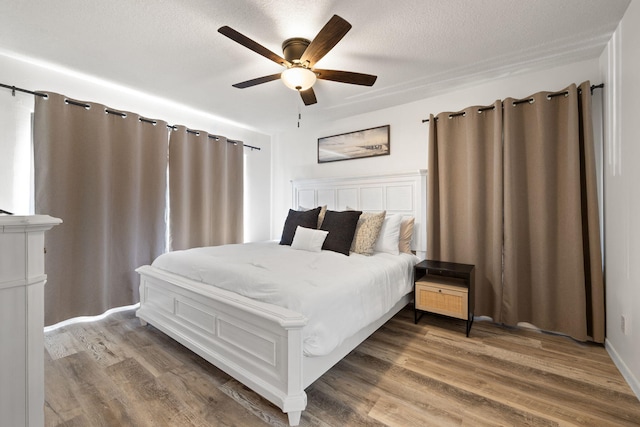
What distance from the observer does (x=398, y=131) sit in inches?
134

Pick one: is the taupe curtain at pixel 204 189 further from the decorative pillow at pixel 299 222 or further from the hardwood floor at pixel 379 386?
the hardwood floor at pixel 379 386

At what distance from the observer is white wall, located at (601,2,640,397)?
1.67 metres

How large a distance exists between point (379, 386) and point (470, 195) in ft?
6.50

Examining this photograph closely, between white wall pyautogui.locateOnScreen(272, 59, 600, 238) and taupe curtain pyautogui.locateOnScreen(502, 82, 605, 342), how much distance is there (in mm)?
271

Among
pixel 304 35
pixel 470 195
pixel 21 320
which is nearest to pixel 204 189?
pixel 304 35

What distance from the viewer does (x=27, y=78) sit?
8.00 feet

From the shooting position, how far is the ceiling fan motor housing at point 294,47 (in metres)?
2.04

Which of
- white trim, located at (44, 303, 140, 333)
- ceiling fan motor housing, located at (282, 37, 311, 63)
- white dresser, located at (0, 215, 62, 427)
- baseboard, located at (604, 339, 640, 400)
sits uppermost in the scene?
ceiling fan motor housing, located at (282, 37, 311, 63)

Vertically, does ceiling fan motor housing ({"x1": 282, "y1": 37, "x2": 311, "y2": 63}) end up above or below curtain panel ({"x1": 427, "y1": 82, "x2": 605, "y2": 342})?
above

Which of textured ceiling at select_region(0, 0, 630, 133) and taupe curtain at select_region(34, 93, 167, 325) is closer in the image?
textured ceiling at select_region(0, 0, 630, 133)

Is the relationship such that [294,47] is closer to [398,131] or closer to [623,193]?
[398,131]

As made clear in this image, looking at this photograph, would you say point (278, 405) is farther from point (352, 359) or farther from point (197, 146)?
point (197, 146)

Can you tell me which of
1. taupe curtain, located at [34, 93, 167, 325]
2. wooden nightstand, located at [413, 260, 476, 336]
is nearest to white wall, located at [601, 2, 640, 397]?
wooden nightstand, located at [413, 260, 476, 336]

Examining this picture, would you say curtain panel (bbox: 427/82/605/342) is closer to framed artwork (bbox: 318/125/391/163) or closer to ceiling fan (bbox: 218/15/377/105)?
framed artwork (bbox: 318/125/391/163)
